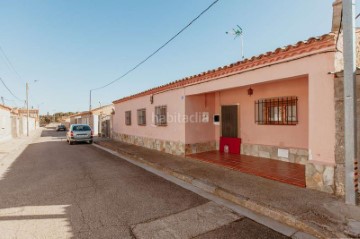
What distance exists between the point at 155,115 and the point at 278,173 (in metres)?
7.10

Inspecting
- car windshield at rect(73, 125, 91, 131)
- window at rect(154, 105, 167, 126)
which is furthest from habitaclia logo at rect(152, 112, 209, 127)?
car windshield at rect(73, 125, 91, 131)

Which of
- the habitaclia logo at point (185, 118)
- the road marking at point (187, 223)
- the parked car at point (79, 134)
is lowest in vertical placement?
Result: the road marking at point (187, 223)

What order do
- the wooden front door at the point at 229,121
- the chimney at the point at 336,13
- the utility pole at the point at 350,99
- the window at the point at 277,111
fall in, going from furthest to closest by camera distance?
the wooden front door at the point at 229,121
the window at the point at 277,111
the chimney at the point at 336,13
the utility pole at the point at 350,99

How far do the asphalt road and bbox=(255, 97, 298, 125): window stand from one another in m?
4.44

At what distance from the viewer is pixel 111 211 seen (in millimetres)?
4160

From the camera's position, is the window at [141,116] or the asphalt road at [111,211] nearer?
the asphalt road at [111,211]

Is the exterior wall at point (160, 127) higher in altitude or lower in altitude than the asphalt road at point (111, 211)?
higher

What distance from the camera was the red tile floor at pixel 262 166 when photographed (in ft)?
18.5

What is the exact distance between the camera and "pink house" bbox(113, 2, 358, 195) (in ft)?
15.1

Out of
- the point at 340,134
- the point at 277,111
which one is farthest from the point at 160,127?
the point at 340,134

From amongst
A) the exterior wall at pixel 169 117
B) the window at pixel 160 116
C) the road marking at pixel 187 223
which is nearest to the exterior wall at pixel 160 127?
the exterior wall at pixel 169 117

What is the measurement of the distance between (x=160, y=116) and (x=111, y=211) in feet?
23.7

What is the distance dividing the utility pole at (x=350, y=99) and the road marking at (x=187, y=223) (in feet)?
7.17

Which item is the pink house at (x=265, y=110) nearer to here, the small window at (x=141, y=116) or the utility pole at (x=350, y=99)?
the small window at (x=141, y=116)
